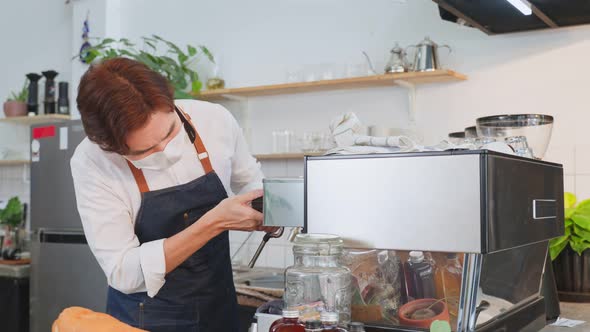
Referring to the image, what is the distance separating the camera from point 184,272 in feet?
6.38

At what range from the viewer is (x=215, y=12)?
402 cm

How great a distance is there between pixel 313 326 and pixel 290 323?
4 cm

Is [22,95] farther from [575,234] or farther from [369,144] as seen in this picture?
[369,144]

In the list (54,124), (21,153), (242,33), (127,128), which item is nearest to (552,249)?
(127,128)

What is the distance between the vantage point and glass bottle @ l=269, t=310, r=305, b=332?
3.43 ft

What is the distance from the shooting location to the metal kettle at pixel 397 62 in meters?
3.19

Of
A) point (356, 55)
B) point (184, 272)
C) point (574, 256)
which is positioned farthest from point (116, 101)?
point (356, 55)

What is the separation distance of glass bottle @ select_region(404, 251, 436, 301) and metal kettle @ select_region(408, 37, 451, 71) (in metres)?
2.04

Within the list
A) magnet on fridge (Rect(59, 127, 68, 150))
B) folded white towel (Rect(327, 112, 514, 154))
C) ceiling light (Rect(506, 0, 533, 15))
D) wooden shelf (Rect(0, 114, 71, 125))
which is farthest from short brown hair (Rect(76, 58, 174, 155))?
wooden shelf (Rect(0, 114, 71, 125))

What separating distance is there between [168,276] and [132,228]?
202mm

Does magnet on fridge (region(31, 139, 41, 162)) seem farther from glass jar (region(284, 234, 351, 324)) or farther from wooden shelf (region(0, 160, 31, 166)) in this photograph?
glass jar (region(284, 234, 351, 324))

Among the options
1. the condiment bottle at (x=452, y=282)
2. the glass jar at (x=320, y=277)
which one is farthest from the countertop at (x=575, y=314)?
the glass jar at (x=320, y=277)

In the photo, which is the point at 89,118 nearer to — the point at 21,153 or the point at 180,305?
the point at 180,305

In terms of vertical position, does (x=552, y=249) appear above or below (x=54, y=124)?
below
